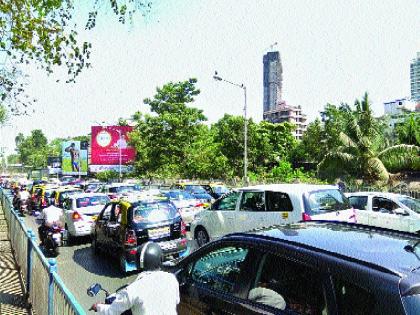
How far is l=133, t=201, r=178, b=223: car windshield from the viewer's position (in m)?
9.58

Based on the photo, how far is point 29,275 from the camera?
283 inches

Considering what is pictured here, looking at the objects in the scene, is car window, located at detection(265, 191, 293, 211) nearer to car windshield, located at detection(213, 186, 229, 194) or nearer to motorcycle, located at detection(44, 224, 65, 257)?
motorcycle, located at detection(44, 224, 65, 257)

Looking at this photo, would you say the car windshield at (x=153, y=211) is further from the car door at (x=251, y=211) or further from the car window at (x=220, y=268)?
the car window at (x=220, y=268)

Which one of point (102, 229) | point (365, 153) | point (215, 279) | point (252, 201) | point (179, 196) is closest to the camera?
point (215, 279)

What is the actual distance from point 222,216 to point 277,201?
6.28 ft

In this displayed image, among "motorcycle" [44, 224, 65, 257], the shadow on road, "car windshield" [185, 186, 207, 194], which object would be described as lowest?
the shadow on road

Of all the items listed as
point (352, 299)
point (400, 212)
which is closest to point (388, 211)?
point (400, 212)

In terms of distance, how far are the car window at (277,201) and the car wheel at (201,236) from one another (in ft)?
8.08

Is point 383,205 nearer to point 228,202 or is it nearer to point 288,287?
point 228,202

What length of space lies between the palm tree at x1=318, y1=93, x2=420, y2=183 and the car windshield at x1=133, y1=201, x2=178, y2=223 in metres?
21.7

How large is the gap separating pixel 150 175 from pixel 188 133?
27.7 ft

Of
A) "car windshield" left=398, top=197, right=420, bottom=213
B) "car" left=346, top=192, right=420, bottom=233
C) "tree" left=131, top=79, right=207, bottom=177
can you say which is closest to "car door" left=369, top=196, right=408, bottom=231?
"car" left=346, top=192, right=420, bottom=233

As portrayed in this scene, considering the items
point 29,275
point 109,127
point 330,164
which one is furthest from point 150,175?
point 29,275

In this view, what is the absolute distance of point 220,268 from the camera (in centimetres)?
407
